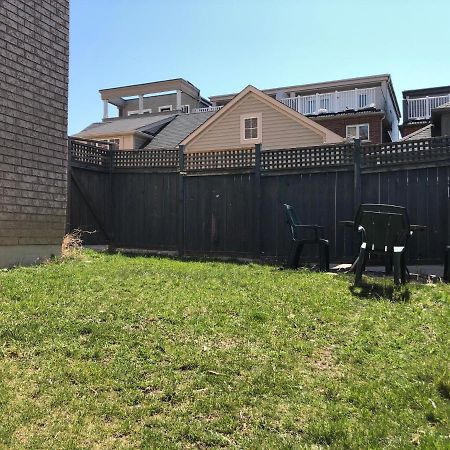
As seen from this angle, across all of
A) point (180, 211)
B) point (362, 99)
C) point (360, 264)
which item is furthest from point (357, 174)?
point (362, 99)

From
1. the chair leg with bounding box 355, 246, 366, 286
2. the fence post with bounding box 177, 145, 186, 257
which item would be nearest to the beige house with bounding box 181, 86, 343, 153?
the fence post with bounding box 177, 145, 186, 257

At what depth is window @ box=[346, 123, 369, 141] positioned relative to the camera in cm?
2231

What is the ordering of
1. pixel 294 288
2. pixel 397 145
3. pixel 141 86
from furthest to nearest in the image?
pixel 141 86
pixel 397 145
pixel 294 288

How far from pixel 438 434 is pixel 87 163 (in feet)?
31.5

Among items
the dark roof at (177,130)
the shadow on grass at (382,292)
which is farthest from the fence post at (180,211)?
the dark roof at (177,130)

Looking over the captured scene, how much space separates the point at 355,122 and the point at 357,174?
14973mm

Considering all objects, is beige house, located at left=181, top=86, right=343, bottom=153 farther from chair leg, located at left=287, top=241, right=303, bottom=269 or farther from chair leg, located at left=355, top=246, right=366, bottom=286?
chair leg, located at left=355, top=246, right=366, bottom=286

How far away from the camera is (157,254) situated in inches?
405

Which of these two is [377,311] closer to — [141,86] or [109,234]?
[109,234]

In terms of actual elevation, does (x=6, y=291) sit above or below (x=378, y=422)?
above

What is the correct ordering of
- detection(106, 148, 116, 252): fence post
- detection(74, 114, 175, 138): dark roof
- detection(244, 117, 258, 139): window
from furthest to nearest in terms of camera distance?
detection(74, 114, 175, 138): dark roof, detection(244, 117, 258, 139): window, detection(106, 148, 116, 252): fence post

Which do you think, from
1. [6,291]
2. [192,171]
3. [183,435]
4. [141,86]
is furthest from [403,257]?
[141,86]

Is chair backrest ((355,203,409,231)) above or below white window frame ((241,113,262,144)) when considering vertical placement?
below

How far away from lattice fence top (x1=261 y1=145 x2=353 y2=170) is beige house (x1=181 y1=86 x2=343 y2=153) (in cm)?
819
